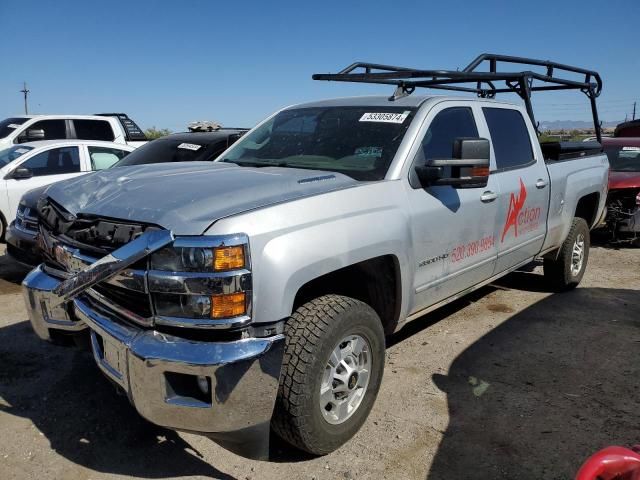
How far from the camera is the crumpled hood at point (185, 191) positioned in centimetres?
238

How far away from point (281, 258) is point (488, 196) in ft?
6.49

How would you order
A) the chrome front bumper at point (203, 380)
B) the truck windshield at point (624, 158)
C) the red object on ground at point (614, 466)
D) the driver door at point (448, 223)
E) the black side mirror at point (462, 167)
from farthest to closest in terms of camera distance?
the truck windshield at point (624, 158) → the driver door at point (448, 223) → the black side mirror at point (462, 167) → the chrome front bumper at point (203, 380) → the red object on ground at point (614, 466)

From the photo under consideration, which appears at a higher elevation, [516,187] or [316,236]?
[516,187]

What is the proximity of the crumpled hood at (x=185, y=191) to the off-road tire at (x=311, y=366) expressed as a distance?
0.57 m

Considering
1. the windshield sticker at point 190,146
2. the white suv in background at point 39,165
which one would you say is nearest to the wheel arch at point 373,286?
the windshield sticker at point 190,146

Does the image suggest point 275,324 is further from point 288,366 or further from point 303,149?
point 303,149

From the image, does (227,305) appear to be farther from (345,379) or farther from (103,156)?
(103,156)

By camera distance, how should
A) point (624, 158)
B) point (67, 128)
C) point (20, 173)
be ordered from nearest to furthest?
point (20, 173) < point (624, 158) < point (67, 128)

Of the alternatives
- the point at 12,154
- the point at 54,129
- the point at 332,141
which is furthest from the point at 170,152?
the point at 54,129

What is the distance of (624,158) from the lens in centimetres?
862

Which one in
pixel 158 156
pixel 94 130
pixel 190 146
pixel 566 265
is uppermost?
pixel 94 130

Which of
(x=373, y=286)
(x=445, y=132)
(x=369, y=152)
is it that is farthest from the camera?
(x=445, y=132)

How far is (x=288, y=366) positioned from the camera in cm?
245

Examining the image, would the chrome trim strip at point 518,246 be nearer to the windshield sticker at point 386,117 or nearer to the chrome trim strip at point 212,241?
the windshield sticker at point 386,117
